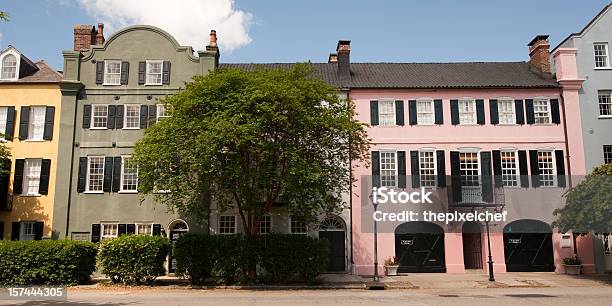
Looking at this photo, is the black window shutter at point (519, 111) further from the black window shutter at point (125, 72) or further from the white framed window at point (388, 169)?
the black window shutter at point (125, 72)

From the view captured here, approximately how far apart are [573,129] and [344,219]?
12982 mm

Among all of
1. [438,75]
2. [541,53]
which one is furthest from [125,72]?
[541,53]

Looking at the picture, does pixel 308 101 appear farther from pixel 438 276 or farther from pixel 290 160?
pixel 438 276

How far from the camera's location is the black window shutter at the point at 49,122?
2634 cm

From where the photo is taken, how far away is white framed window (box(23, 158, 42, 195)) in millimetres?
25969

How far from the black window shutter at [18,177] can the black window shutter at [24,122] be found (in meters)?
1.30

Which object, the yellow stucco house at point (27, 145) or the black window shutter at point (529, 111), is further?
the black window shutter at point (529, 111)

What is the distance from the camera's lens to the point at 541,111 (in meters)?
27.4

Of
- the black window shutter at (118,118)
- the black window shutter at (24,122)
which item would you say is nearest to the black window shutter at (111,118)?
the black window shutter at (118,118)

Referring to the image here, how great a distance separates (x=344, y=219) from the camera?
26.5m

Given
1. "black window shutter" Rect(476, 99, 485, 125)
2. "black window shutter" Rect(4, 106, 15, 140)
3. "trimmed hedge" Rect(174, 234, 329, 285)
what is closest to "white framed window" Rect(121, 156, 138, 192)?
"trimmed hedge" Rect(174, 234, 329, 285)

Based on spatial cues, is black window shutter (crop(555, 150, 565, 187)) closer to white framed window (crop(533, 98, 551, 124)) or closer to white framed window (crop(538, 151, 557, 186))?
white framed window (crop(538, 151, 557, 186))

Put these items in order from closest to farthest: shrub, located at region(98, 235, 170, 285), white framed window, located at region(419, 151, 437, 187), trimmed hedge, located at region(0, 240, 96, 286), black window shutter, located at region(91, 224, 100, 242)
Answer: trimmed hedge, located at region(0, 240, 96, 286) < shrub, located at region(98, 235, 170, 285) < black window shutter, located at region(91, 224, 100, 242) < white framed window, located at region(419, 151, 437, 187)

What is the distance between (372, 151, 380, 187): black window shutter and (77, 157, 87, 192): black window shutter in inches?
584
